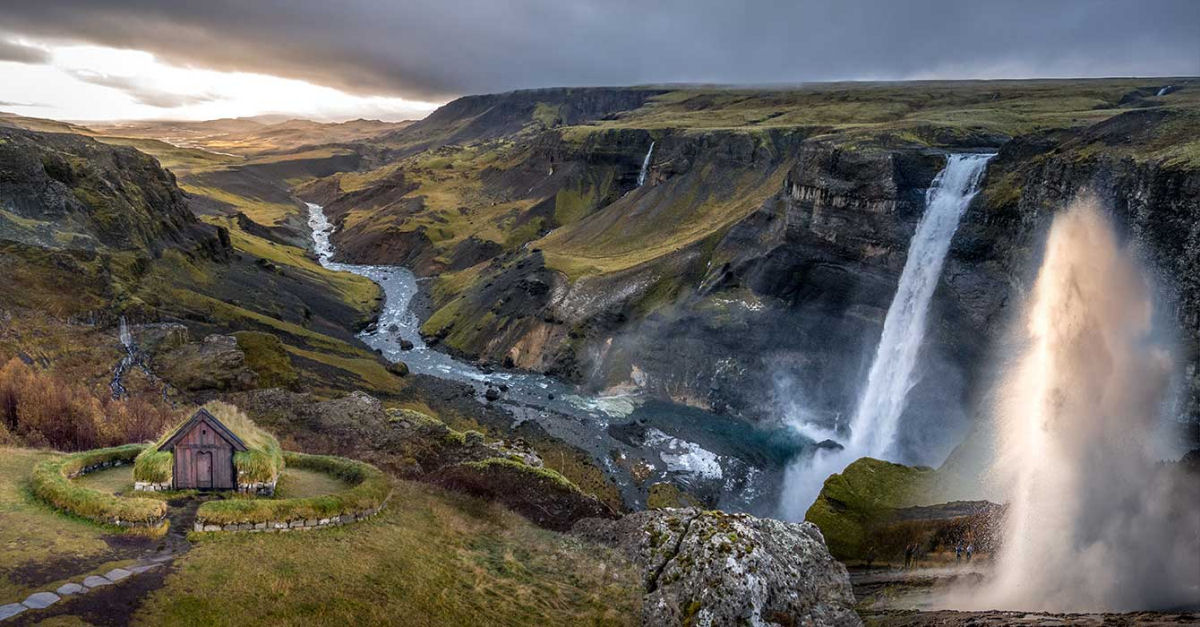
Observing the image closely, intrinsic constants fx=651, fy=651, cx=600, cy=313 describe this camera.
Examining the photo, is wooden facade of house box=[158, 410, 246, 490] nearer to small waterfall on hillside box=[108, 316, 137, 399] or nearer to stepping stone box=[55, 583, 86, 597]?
stepping stone box=[55, 583, 86, 597]

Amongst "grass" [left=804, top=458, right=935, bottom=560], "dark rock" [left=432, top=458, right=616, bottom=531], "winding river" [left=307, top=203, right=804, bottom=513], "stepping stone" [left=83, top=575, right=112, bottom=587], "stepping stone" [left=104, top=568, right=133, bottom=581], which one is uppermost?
"stepping stone" [left=83, top=575, right=112, bottom=587]

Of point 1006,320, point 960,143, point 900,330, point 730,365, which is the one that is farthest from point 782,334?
point 960,143

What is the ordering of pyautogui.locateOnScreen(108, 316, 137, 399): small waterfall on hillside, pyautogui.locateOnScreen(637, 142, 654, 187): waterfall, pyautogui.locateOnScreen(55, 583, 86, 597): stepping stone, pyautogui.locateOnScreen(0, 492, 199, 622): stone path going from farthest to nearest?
pyautogui.locateOnScreen(637, 142, 654, 187): waterfall
pyautogui.locateOnScreen(108, 316, 137, 399): small waterfall on hillside
pyautogui.locateOnScreen(55, 583, 86, 597): stepping stone
pyautogui.locateOnScreen(0, 492, 199, 622): stone path

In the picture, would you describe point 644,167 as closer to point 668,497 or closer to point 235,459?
point 668,497

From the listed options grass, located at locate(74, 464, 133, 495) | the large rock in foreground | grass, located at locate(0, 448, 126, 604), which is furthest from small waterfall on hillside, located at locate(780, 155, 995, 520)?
grass, located at locate(0, 448, 126, 604)

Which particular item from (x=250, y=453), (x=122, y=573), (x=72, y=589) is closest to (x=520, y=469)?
(x=250, y=453)

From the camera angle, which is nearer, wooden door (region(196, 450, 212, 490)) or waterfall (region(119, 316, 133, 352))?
wooden door (region(196, 450, 212, 490))

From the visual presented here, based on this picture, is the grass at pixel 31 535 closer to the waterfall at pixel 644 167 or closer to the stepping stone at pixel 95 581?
the stepping stone at pixel 95 581
